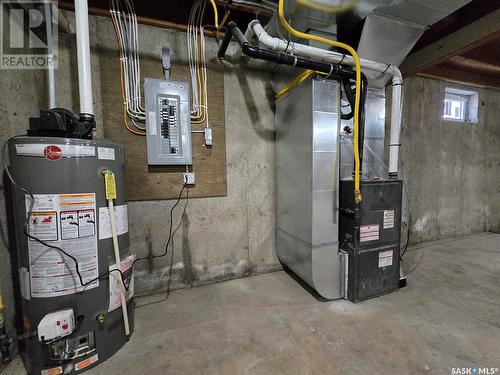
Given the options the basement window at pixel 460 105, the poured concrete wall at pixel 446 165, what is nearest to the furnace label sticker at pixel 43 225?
the poured concrete wall at pixel 446 165

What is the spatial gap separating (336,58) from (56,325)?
2363 millimetres

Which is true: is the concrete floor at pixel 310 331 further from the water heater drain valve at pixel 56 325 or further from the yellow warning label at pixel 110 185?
the yellow warning label at pixel 110 185

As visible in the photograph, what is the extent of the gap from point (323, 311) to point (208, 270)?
Result: 42.5 inches

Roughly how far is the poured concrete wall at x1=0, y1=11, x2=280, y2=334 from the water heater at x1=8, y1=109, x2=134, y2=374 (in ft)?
2.25

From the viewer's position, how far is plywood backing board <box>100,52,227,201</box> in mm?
1681

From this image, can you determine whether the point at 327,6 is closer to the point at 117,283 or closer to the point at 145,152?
the point at 145,152

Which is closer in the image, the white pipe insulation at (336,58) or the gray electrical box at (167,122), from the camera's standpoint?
the white pipe insulation at (336,58)

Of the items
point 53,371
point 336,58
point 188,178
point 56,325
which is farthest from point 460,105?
point 53,371

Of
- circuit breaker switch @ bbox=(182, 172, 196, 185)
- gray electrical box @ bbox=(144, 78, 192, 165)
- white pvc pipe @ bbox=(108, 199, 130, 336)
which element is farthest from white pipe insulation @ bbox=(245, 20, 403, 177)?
white pvc pipe @ bbox=(108, 199, 130, 336)

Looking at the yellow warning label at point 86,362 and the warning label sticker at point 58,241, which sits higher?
the warning label sticker at point 58,241

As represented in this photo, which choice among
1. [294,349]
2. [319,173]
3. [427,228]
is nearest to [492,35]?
[319,173]

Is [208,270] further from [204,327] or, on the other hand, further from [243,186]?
[243,186]

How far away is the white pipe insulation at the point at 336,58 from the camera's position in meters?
1.45

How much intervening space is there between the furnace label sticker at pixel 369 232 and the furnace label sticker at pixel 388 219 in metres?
0.09
